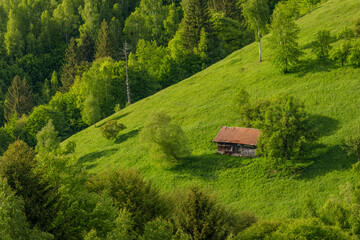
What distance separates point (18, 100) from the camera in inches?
4879

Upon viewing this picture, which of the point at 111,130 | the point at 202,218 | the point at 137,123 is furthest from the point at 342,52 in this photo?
the point at 202,218

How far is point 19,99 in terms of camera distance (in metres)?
124

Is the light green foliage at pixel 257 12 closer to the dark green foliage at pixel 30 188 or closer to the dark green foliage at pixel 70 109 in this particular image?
the dark green foliage at pixel 70 109

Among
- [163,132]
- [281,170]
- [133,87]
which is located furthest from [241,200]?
[133,87]

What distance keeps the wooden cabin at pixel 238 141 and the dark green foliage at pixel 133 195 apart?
2034 centimetres

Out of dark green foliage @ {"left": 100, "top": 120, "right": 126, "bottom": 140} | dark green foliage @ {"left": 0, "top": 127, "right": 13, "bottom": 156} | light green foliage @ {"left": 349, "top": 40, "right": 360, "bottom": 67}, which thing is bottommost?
dark green foliage @ {"left": 0, "top": 127, "right": 13, "bottom": 156}

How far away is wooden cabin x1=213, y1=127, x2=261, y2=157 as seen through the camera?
52.0 metres

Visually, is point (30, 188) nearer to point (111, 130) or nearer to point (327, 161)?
point (327, 161)

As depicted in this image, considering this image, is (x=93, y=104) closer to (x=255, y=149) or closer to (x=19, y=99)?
(x=255, y=149)

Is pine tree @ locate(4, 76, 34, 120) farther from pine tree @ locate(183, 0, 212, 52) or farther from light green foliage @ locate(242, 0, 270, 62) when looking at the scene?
light green foliage @ locate(242, 0, 270, 62)

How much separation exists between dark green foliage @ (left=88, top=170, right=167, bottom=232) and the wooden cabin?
20.3 meters

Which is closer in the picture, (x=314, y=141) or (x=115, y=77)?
(x=314, y=141)

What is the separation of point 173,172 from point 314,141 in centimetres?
2082

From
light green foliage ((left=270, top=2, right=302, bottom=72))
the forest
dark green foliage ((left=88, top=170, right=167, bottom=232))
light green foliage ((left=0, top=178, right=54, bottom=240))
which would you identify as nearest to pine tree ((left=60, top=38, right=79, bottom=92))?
the forest
